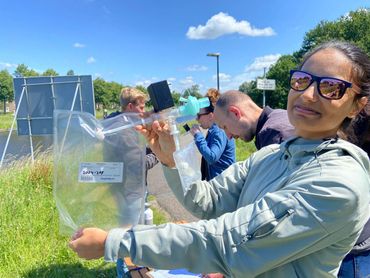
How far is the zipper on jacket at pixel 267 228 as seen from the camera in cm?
104

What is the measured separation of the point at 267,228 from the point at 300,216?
4.1 inches

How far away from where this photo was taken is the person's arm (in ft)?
12.3

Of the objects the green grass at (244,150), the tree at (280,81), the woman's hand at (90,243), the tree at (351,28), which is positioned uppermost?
the tree at (351,28)

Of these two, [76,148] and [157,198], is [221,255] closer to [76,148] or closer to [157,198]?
[76,148]

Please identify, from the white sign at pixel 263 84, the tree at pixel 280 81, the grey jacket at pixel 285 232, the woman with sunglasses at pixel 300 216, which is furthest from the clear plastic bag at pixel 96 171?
the tree at pixel 280 81

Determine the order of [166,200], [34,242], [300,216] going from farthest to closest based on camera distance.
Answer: [166,200] → [34,242] → [300,216]

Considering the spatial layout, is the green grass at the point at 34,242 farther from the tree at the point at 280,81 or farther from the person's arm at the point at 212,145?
the tree at the point at 280,81

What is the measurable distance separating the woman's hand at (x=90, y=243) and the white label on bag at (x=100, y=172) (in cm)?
35

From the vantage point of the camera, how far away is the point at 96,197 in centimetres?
158

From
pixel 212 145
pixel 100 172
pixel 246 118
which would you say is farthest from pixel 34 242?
pixel 100 172

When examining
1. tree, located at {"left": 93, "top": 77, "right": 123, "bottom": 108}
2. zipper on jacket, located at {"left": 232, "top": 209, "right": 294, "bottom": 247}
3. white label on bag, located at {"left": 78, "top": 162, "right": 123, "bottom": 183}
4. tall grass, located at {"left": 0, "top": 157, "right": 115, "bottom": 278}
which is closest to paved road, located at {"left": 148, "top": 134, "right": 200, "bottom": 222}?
tall grass, located at {"left": 0, "top": 157, "right": 115, "bottom": 278}

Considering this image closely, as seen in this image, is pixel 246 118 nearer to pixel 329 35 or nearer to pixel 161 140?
pixel 161 140

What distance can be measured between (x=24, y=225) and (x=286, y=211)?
4616 millimetres

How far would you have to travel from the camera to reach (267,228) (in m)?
1.04
